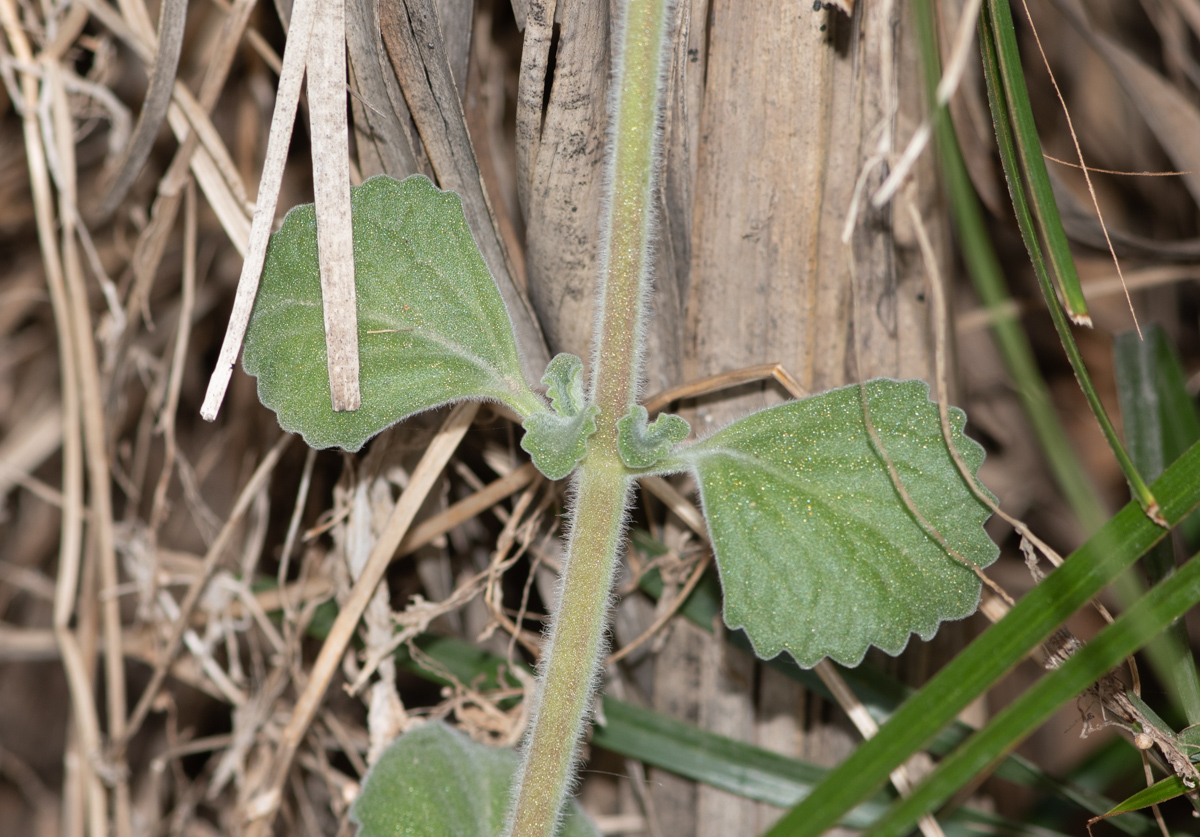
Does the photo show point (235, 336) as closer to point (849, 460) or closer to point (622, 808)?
point (849, 460)

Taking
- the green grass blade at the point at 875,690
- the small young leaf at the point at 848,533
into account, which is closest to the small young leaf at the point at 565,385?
the small young leaf at the point at 848,533

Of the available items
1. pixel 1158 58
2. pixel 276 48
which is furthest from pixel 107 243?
pixel 1158 58

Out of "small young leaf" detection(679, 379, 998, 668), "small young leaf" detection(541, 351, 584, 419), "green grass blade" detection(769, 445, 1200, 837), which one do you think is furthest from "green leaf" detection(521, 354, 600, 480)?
"green grass blade" detection(769, 445, 1200, 837)

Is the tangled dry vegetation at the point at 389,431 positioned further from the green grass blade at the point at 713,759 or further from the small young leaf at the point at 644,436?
the small young leaf at the point at 644,436

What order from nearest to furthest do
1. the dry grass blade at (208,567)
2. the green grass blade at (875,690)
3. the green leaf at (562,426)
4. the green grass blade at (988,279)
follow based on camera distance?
the green grass blade at (988,279)
the green leaf at (562,426)
the green grass blade at (875,690)
the dry grass blade at (208,567)

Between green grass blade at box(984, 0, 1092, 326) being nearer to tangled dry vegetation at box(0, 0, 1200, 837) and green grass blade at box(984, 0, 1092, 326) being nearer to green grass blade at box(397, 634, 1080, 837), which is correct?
tangled dry vegetation at box(0, 0, 1200, 837)

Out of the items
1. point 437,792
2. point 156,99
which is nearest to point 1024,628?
point 437,792
